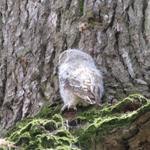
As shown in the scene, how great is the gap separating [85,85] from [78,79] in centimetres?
7

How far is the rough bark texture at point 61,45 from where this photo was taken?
149 inches

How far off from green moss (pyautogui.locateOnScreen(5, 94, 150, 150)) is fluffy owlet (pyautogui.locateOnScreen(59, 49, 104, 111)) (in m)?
0.23

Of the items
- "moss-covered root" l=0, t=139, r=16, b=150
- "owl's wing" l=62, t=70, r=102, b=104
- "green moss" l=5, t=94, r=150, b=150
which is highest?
"owl's wing" l=62, t=70, r=102, b=104

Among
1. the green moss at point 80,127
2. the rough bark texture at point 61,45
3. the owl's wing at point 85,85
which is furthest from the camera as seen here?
the rough bark texture at point 61,45

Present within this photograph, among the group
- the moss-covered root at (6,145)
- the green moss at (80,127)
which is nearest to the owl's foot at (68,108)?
the green moss at (80,127)

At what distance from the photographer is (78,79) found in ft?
11.7

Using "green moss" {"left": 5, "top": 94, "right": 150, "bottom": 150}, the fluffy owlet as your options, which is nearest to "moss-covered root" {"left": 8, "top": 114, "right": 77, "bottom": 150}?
"green moss" {"left": 5, "top": 94, "right": 150, "bottom": 150}

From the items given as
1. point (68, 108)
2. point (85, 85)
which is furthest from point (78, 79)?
point (68, 108)

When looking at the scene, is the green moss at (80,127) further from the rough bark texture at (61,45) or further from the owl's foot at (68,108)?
the rough bark texture at (61,45)

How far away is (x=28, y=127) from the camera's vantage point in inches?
119

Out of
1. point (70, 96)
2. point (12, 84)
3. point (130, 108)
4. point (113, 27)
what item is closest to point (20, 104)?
point (12, 84)

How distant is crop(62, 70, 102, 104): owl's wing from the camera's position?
3410 millimetres

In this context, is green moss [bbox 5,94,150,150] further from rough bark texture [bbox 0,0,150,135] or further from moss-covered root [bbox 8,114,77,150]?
rough bark texture [bbox 0,0,150,135]

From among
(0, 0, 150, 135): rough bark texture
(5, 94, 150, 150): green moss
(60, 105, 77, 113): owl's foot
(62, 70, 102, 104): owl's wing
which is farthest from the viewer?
(0, 0, 150, 135): rough bark texture
